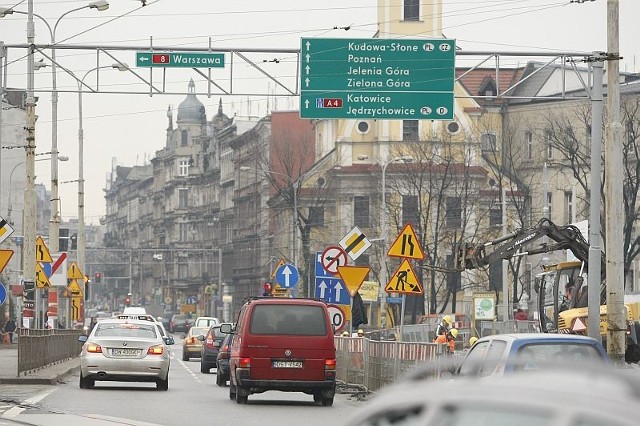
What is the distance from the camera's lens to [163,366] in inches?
1144

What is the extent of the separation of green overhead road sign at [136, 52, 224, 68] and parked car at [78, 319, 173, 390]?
282 inches

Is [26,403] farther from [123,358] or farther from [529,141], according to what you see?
[529,141]

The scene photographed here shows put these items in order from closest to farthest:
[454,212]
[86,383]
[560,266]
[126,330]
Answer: [86,383]
[126,330]
[560,266]
[454,212]

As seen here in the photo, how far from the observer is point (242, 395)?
25.6 meters

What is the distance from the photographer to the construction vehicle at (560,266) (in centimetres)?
3497

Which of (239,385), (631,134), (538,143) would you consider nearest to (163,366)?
(239,385)

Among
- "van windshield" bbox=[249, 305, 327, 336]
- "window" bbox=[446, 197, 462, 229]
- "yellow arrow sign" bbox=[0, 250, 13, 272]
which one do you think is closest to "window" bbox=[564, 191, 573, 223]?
"window" bbox=[446, 197, 462, 229]

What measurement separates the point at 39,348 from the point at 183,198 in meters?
150

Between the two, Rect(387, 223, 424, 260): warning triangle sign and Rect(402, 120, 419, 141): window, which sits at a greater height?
Rect(402, 120, 419, 141): window

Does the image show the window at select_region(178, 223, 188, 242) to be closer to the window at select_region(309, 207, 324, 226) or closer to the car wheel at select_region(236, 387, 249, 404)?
the window at select_region(309, 207, 324, 226)

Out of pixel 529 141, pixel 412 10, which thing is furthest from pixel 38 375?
pixel 529 141

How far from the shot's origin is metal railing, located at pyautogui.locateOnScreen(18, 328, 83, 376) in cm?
3159

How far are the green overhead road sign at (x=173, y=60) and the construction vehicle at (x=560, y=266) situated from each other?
743 centimetres

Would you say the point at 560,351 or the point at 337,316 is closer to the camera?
the point at 560,351
